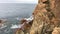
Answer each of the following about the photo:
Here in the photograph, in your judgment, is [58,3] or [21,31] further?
[21,31]

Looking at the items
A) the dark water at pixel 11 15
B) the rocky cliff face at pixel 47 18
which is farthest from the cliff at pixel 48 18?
the dark water at pixel 11 15

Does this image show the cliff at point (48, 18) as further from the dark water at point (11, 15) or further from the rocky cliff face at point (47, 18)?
the dark water at point (11, 15)

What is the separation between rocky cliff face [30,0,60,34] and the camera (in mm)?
12594

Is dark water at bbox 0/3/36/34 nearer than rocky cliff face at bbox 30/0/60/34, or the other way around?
rocky cliff face at bbox 30/0/60/34

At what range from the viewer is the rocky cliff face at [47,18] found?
496 inches

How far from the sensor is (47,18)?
13.2 meters

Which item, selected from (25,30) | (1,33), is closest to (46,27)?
(25,30)

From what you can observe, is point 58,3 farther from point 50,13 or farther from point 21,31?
point 21,31

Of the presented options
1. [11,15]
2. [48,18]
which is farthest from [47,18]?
[11,15]

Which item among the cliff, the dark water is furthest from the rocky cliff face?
the dark water

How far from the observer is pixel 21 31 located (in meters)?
16.2

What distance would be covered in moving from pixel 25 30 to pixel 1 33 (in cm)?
827

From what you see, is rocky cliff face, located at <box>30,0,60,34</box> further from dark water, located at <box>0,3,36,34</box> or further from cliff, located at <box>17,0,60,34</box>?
dark water, located at <box>0,3,36,34</box>

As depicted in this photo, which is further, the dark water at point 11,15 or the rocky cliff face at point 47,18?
the dark water at point 11,15
